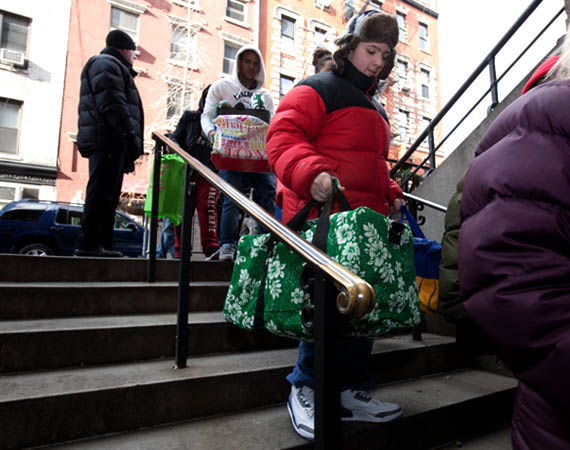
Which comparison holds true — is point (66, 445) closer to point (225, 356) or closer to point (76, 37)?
point (225, 356)

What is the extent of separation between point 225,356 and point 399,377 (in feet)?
3.38

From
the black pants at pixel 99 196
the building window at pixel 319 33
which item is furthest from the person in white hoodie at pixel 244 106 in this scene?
the building window at pixel 319 33

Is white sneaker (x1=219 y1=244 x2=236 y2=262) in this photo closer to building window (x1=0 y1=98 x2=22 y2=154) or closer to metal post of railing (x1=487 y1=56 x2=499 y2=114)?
metal post of railing (x1=487 y1=56 x2=499 y2=114)

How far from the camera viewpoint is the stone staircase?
5.00 ft

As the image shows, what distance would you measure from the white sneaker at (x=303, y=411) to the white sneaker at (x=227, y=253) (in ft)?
5.99

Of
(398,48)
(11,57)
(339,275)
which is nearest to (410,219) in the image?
(339,275)

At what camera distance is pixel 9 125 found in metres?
12.8

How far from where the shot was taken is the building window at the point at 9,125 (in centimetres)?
1270

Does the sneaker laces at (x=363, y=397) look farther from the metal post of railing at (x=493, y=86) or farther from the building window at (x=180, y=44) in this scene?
the building window at (x=180, y=44)

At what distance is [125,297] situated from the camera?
2.44m

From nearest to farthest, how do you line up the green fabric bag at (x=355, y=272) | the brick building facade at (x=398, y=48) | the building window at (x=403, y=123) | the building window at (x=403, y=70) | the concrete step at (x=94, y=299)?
1. the green fabric bag at (x=355, y=272)
2. the concrete step at (x=94, y=299)
3. the brick building facade at (x=398, y=48)
4. the building window at (x=403, y=123)
5. the building window at (x=403, y=70)

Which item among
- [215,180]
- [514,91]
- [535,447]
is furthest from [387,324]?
[514,91]

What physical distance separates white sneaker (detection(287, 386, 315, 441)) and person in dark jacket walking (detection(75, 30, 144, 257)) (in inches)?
85.8

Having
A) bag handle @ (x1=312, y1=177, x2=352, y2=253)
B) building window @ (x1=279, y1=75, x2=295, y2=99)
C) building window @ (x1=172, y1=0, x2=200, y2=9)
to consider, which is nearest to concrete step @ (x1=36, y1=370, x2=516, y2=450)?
bag handle @ (x1=312, y1=177, x2=352, y2=253)
